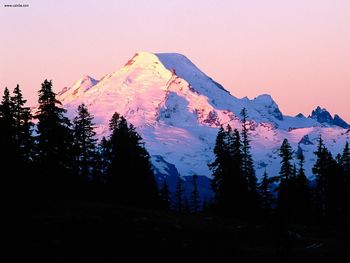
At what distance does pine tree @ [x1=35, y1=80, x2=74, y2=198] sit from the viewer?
66681mm

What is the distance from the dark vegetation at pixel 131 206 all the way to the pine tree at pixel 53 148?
0.28ft

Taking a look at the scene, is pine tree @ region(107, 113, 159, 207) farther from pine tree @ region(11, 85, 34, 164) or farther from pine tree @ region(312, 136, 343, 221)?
pine tree @ region(312, 136, 343, 221)

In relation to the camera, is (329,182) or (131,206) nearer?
(131,206)

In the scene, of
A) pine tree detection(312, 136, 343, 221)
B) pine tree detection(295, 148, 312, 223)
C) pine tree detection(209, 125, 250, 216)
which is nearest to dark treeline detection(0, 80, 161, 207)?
pine tree detection(209, 125, 250, 216)

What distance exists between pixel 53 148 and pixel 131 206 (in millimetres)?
8359

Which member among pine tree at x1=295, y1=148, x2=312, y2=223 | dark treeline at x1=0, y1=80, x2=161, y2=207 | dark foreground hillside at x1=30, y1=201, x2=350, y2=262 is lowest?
dark foreground hillside at x1=30, y1=201, x2=350, y2=262

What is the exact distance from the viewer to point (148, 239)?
148ft

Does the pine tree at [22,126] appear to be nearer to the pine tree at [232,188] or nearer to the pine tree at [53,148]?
the pine tree at [53,148]

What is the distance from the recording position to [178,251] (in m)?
43.6

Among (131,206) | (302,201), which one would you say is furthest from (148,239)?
(302,201)

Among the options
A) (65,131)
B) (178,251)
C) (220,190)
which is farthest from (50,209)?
(220,190)

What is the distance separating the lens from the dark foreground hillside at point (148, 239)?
40.6m

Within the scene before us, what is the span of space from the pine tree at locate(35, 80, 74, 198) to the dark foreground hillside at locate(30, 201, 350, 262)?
33.4 ft

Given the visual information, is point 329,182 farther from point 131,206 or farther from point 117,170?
point 131,206
